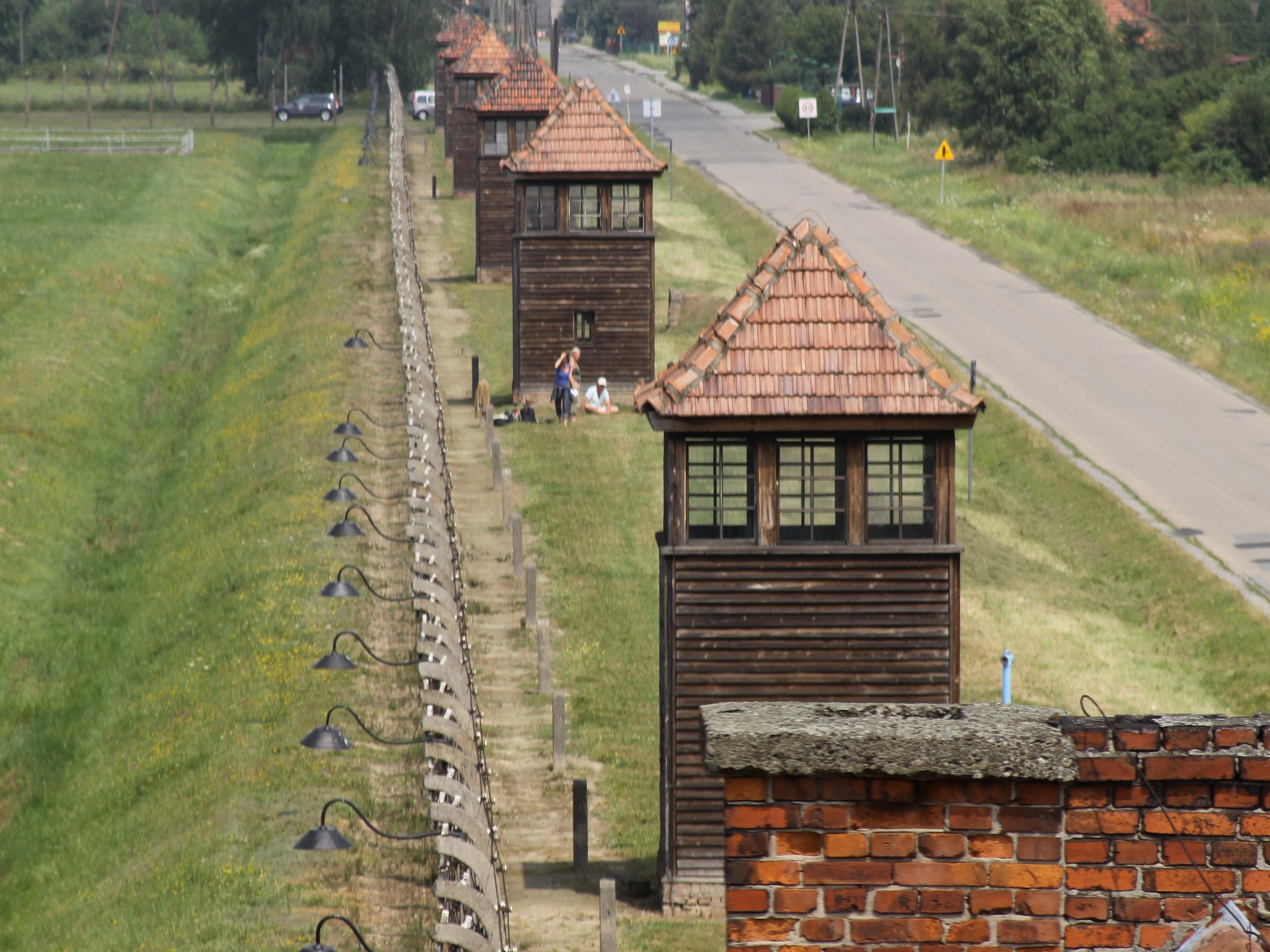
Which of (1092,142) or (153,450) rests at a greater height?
(1092,142)

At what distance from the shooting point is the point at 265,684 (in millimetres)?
21859

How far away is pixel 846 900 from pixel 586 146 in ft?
104

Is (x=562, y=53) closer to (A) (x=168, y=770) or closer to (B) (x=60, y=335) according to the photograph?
(B) (x=60, y=335)

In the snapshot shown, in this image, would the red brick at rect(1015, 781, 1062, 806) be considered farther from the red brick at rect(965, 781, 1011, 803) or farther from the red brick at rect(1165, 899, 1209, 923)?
the red brick at rect(1165, 899, 1209, 923)

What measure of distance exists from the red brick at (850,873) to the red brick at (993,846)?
0.95 ft

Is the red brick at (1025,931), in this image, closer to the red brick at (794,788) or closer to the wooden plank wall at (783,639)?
the red brick at (794,788)

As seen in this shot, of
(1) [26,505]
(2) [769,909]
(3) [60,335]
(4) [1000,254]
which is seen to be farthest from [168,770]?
(4) [1000,254]

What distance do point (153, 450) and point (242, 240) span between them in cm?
2481

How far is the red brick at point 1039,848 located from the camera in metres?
6.14

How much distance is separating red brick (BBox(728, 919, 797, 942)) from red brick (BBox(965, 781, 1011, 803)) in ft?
2.50

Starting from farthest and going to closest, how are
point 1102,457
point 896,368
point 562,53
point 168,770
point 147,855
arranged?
1. point 562,53
2. point 1102,457
3. point 168,770
4. point 147,855
5. point 896,368

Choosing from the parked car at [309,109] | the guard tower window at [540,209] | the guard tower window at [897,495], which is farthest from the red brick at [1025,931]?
the parked car at [309,109]

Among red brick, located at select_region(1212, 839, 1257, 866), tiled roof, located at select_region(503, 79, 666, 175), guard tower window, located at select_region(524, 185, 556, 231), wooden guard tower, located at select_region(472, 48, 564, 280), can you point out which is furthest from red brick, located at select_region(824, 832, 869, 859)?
wooden guard tower, located at select_region(472, 48, 564, 280)

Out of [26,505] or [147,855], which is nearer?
[147,855]
